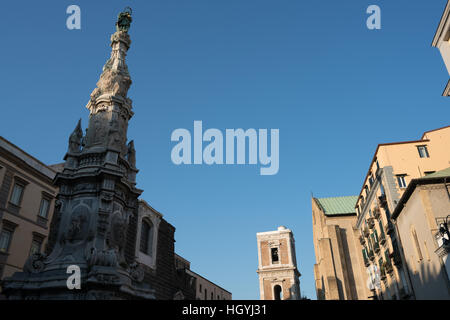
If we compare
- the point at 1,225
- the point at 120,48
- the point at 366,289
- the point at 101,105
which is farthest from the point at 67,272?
the point at 366,289

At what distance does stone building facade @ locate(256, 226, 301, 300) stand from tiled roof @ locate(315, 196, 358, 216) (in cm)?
1178

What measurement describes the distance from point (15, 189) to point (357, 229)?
3916 centimetres

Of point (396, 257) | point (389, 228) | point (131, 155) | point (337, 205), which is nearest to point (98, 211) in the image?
point (131, 155)

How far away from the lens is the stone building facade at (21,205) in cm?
2370

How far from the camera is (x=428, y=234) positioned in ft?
66.9

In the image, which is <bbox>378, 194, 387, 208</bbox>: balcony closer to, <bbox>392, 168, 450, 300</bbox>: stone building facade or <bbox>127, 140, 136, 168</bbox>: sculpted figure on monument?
<bbox>392, 168, 450, 300</bbox>: stone building facade

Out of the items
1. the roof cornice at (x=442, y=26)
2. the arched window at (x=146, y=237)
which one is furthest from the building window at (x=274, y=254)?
the roof cornice at (x=442, y=26)

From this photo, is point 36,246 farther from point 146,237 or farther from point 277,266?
point 277,266

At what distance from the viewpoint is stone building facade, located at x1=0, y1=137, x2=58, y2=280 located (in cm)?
2370

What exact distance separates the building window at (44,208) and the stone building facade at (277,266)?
41.5 m

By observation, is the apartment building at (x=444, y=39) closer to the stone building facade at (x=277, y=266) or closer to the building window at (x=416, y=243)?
the building window at (x=416, y=243)

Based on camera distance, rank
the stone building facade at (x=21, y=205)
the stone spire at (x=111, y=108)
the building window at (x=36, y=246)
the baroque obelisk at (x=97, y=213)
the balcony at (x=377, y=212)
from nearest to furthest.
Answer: the baroque obelisk at (x=97, y=213) < the stone spire at (x=111, y=108) < the stone building facade at (x=21, y=205) < the building window at (x=36, y=246) < the balcony at (x=377, y=212)

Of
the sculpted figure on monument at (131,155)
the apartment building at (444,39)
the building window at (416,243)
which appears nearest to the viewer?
the sculpted figure on monument at (131,155)

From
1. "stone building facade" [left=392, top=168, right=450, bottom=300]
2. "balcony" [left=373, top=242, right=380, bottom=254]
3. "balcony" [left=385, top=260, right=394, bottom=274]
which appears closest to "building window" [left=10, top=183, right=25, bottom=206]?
"stone building facade" [left=392, top=168, right=450, bottom=300]
